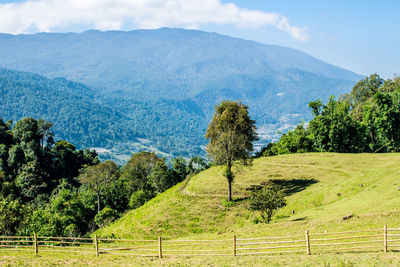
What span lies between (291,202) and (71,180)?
331 feet

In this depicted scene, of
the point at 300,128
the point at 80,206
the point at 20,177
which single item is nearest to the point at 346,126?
the point at 300,128

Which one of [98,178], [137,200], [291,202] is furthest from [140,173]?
[291,202]

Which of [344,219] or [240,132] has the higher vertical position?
[240,132]

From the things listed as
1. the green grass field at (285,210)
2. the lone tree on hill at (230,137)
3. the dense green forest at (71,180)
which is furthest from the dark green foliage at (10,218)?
the lone tree on hill at (230,137)

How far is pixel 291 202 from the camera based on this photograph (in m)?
53.0

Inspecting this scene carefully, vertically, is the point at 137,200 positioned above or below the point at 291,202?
below

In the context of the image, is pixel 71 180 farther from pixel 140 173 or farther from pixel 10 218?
pixel 10 218

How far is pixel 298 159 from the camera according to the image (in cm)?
8019

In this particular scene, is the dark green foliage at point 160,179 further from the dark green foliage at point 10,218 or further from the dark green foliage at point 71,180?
the dark green foliage at point 10,218

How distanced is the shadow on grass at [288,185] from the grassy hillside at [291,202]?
0.56 feet

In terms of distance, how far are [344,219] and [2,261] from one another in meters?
31.5

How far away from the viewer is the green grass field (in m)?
26.9

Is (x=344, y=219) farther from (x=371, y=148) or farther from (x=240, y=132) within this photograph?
(x=371, y=148)

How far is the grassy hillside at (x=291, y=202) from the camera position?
124ft
